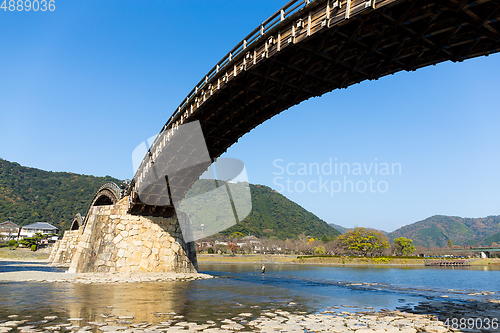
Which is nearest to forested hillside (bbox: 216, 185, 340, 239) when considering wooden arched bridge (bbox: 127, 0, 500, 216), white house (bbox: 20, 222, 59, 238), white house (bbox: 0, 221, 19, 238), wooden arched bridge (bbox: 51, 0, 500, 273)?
white house (bbox: 20, 222, 59, 238)

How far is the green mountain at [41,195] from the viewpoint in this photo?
14375cm

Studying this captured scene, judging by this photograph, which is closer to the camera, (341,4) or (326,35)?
(341,4)

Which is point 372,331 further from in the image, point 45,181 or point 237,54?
point 45,181

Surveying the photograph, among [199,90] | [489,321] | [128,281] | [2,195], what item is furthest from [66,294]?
[2,195]

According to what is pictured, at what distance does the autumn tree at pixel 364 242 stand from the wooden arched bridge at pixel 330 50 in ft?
275

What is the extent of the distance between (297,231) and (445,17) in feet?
557

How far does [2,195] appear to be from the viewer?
6043 inches

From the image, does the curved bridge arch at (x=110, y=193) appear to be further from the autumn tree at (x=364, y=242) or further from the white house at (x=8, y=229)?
the white house at (x=8, y=229)

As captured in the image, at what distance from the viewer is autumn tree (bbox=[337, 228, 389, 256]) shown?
96.3 metres

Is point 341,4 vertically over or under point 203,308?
over

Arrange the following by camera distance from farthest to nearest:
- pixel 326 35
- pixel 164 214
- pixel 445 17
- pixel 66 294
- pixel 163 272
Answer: pixel 164 214, pixel 163 272, pixel 66 294, pixel 326 35, pixel 445 17

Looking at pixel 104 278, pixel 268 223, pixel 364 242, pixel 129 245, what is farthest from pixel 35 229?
pixel 364 242

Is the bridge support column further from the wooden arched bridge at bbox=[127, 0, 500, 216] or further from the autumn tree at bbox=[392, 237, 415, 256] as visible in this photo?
the autumn tree at bbox=[392, 237, 415, 256]

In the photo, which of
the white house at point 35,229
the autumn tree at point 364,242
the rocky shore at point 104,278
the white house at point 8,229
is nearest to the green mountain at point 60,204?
the white house at point 35,229
